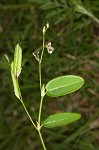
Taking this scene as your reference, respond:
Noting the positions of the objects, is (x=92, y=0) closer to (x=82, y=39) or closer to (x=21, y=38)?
(x=82, y=39)

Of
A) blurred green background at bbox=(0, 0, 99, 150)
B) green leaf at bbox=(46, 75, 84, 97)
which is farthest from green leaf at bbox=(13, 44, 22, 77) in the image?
blurred green background at bbox=(0, 0, 99, 150)

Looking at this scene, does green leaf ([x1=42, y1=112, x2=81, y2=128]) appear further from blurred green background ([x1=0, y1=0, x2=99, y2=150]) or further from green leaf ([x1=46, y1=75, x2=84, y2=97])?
blurred green background ([x1=0, y1=0, x2=99, y2=150])

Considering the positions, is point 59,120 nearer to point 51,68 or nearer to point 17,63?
point 17,63

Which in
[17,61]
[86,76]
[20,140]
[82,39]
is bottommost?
[20,140]

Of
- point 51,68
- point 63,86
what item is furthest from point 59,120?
point 51,68

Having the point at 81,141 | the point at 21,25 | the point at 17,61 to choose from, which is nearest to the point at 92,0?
the point at 21,25

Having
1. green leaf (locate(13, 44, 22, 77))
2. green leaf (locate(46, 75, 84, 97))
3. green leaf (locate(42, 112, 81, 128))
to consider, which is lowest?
green leaf (locate(42, 112, 81, 128))

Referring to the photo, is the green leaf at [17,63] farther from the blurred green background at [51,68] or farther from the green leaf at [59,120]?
the blurred green background at [51,68]
